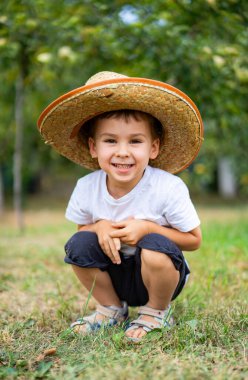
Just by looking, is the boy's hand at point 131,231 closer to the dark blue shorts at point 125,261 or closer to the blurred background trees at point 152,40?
the dark blue shorts at point 125,261

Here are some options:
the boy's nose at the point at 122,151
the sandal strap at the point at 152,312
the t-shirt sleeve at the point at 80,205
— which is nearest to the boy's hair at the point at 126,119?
the boy's nose at the point at 122,151

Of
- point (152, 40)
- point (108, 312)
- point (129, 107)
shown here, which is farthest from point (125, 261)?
point (152, 40)

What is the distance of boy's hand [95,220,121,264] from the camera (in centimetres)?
204

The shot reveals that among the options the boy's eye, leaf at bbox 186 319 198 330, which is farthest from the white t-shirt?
leaf at bbox 186 319 198 330

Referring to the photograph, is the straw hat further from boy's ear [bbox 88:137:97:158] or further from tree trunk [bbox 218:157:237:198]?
tree trunk [bbox 218:157:237:198]

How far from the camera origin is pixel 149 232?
2066mm

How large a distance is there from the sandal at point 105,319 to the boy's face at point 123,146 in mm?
613

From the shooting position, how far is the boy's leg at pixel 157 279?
198 cm

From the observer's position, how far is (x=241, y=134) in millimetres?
5652

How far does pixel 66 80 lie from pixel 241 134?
3860mm

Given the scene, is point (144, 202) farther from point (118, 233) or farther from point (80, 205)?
point (80, 205)

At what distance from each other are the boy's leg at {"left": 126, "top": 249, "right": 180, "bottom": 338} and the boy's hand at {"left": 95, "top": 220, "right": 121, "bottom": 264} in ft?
0.37

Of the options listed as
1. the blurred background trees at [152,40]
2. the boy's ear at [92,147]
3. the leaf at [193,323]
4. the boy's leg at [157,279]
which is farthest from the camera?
the blurred background trees at [152,40]

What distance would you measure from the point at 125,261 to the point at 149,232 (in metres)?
0.21
